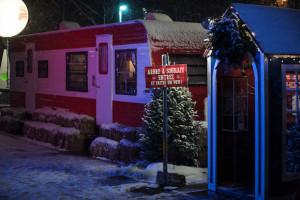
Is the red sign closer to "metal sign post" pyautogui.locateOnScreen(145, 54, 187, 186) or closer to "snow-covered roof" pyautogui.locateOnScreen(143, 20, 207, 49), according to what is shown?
"metal sign post" pyautogui.locateOnScreen(145, 54, 187, 186)

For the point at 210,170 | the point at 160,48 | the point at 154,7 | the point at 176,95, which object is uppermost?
the point at 154,7

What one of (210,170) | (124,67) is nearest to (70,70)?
(124,67)

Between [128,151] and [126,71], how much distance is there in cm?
230

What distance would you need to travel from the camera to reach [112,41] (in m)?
13.6

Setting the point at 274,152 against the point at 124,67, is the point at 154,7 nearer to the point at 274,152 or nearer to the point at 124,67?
the point at 124,67

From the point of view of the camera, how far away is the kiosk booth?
309 inches

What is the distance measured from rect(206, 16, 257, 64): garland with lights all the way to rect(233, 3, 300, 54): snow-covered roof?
6.0 inches

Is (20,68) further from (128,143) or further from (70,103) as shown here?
(128,143)

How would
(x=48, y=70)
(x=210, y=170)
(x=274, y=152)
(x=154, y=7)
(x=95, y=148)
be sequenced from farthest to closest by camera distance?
(x=154, y=7)
(x=48, y=70)
(x=95, y=148)
(x=210, y=170)
(x=274, y=152)

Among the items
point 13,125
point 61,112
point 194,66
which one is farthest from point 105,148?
A: point 13,125

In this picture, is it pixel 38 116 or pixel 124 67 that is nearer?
pixel 124 67

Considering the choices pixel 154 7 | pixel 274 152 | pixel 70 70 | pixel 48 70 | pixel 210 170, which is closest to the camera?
pixel 274 152

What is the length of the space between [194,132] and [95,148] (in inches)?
116

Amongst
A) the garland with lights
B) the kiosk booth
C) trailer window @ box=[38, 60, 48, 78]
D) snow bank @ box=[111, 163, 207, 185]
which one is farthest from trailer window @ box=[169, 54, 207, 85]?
trailer window @ box=[38, 60, 48, 78]
